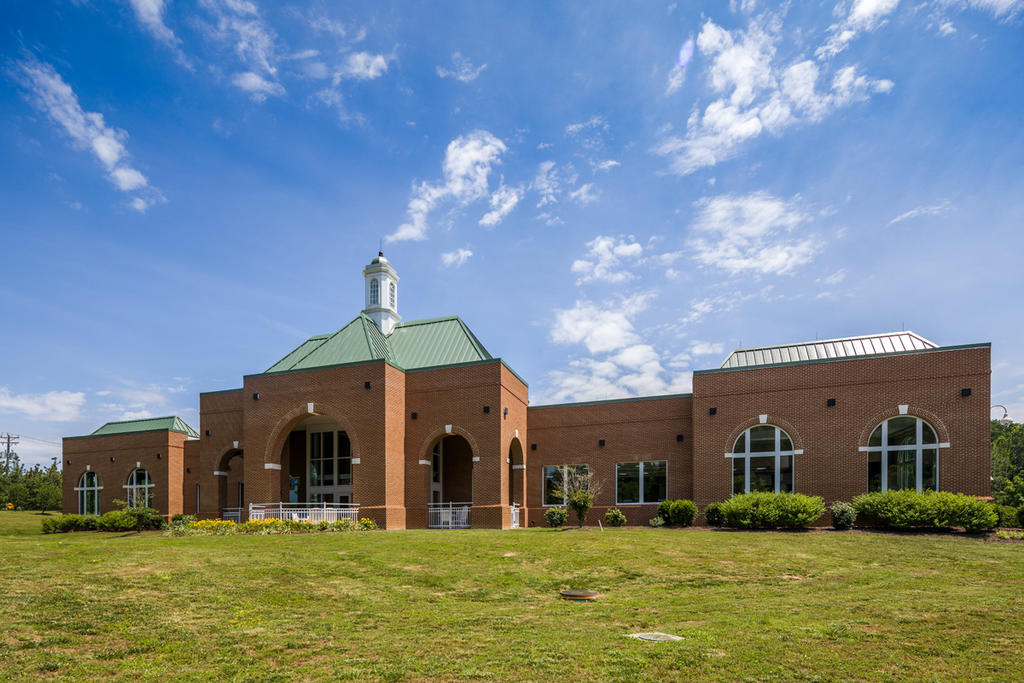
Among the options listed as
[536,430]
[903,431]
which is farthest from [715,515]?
[536,430]

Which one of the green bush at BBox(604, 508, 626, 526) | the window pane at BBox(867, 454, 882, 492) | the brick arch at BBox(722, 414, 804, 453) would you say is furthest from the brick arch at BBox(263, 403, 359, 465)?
the window pane at BBox(867, 454, 882, 492)

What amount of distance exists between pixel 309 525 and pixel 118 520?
41.0 feet

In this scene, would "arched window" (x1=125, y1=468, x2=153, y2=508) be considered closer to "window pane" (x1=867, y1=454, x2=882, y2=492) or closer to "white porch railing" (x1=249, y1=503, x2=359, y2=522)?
"white porch railing" (x1=249, y1=503, x2=359, y2=522)

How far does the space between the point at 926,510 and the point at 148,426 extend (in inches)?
1569

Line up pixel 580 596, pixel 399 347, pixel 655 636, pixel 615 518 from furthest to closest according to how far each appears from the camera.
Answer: pixel 399 347, pixel 615 518, pixel 580 596, pixel 655 636

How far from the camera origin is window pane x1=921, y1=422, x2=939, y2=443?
2252 centimetres

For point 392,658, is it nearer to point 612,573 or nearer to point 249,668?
point 249,668

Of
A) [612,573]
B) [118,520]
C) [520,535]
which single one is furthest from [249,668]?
[118,520]

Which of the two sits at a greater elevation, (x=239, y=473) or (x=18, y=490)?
(x=239, y=473)

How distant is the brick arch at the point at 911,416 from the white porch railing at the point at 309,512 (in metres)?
19.1

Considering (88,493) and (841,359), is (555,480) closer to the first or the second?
(841,359)

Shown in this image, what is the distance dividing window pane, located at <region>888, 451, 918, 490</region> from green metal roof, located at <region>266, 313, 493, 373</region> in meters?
16.4

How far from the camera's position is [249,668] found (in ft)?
23.2

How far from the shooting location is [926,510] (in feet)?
64.1
